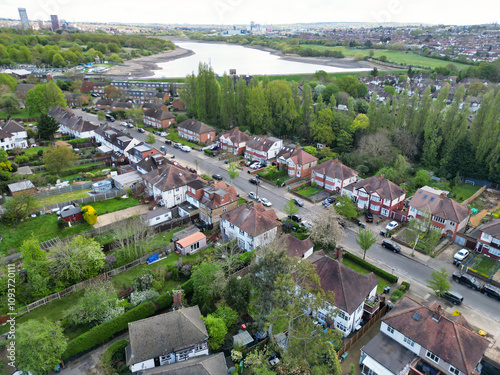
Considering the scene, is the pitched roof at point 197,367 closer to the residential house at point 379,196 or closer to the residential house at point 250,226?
the residential house at point 250,226

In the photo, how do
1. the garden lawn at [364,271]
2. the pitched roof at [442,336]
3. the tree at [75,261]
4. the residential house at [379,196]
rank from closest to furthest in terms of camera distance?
the pitched roof at [442,336]
the tree at [75,261]
the garden lawn at [364,271]
the residential house at [379,196]

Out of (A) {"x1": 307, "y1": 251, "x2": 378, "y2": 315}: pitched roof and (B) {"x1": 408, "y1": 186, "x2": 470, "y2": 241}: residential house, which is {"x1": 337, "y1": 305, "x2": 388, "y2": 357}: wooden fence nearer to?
(A) {"x1": 307, "y1": 251, "x2": 378, "y2": 315}: pitched roof

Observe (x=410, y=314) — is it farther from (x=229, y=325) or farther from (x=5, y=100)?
(x=5, y=100)

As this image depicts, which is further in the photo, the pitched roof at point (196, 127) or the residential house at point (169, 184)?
the pitched roof at point (196, 127)

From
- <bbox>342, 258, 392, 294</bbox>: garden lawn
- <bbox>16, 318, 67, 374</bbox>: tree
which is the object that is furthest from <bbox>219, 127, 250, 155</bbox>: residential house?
<bbox>16, 318, 67, 374</bbox>: tree

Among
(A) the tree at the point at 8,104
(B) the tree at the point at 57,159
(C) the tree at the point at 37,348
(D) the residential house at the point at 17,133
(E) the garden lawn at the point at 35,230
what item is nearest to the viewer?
(C) the tree at the point at 37,348

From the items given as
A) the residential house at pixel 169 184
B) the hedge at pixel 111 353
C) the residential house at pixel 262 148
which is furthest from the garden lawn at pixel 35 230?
the residential house at pixel 262 148

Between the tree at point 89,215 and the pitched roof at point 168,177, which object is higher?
the pitched roof at point 168,177
